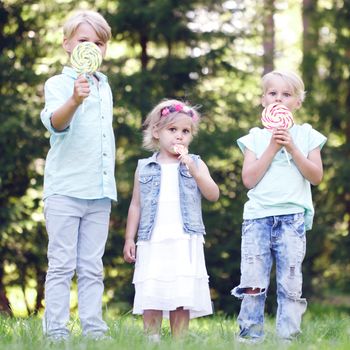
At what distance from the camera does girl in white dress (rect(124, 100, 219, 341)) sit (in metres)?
4.59

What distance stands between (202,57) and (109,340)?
6535mm

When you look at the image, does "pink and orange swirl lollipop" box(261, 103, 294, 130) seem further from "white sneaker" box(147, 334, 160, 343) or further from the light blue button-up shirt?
"white sneaker" box(147, 334, 160, 343)

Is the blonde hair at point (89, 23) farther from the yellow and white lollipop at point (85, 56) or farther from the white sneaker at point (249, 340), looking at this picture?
the white sneaker at point (249, 340)

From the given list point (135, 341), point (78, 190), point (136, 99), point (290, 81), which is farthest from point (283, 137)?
point (136, 99)

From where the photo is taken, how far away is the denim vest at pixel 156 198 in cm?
468

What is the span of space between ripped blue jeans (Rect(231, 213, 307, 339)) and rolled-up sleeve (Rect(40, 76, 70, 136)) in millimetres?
1337

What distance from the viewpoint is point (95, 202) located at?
465 cm

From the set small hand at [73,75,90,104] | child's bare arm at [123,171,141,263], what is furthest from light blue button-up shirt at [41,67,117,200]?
small hand at [73,75,90,104]

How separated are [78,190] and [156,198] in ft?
1.57

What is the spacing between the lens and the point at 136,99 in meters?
9.76

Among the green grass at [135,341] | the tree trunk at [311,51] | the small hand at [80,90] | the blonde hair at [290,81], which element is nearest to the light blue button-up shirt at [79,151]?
the small hand at [80,90]

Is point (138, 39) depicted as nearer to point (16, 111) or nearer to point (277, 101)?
point (16, 111)

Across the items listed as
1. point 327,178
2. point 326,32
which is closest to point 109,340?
point 327,178

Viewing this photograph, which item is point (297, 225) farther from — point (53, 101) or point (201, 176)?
point (53, 101)
